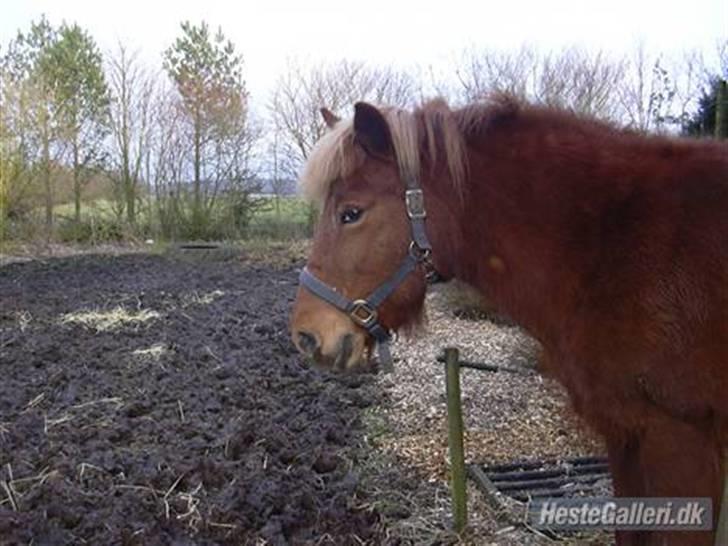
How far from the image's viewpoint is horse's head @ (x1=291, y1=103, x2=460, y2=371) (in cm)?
202

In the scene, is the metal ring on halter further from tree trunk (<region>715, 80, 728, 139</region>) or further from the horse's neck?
tree trunk (<region>715, 80, 728, 139</region>)

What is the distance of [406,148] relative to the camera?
1993 mm

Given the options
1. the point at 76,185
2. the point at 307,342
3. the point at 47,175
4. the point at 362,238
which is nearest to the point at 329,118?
the point at 362,238

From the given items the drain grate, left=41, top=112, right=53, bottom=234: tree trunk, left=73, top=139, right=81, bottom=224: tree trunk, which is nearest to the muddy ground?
the drain grate

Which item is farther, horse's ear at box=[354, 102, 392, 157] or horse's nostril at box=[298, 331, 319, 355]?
horse's nostril at box=[298, 331, 319, 355]

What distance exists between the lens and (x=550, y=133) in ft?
6.88

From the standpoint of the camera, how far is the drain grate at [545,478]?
132 inches

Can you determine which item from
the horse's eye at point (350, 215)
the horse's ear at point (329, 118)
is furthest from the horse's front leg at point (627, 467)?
the horse's ear at point (329, 118)

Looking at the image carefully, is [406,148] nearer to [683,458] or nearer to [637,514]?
[683,458]

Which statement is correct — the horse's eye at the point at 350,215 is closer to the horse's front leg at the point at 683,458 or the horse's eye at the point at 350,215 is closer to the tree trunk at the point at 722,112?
the horse's front leg at the point at 683,458

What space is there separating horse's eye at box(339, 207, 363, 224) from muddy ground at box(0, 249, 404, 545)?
1473mm

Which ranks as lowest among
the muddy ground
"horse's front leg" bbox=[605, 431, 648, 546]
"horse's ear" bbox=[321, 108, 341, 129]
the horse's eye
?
the muddy ground

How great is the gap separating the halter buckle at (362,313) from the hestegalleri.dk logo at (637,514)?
903mm

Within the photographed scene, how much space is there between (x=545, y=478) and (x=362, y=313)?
1.98 m
